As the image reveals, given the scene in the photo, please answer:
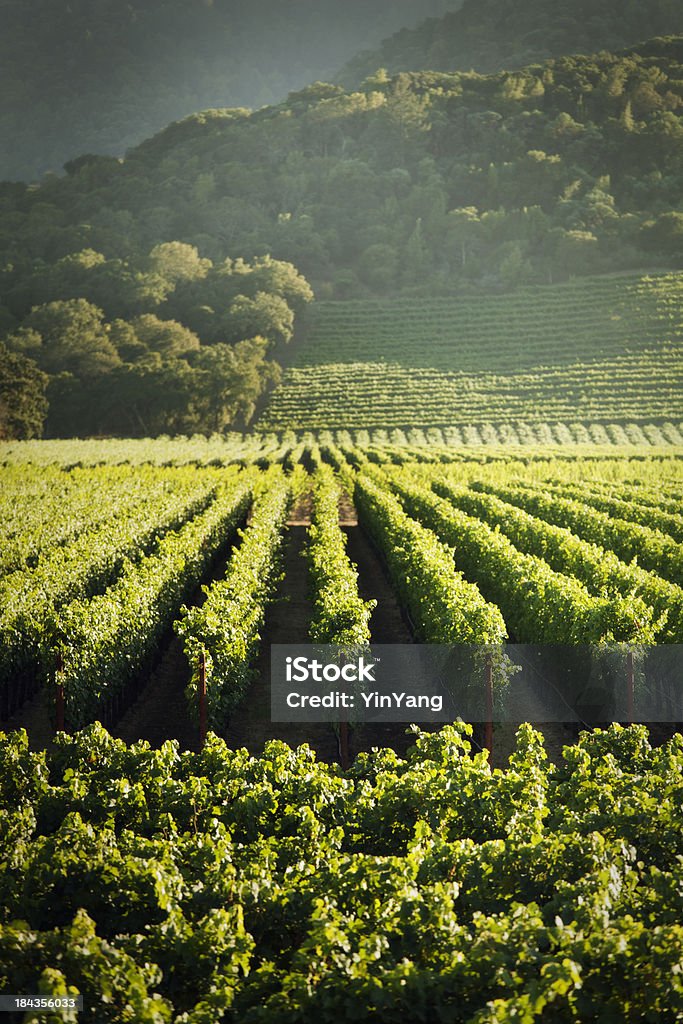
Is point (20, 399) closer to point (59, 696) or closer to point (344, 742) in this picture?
point (59, 696)

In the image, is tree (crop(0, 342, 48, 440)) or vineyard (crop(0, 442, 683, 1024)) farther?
tree (crop(0, 342, 48, 440))

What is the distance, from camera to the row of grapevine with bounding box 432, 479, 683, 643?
1542cm

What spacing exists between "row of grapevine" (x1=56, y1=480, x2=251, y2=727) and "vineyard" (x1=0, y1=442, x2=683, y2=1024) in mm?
58

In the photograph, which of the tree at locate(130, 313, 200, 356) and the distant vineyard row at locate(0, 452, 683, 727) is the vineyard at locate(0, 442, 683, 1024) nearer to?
the distant vineyard row at locate(0, 452, 683, 727)

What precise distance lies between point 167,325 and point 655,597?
9742cm

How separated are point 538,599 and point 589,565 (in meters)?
2.98

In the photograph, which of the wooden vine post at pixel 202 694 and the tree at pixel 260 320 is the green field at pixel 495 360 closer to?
the tree at pixel 260 320

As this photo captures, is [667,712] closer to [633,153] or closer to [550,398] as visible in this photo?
[550,398]

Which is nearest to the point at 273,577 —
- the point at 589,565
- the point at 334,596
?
the point at 334,596

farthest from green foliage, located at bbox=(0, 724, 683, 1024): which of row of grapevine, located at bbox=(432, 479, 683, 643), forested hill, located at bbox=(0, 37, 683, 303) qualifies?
forested hill, located at bbox=(0, 37, 683, 303)

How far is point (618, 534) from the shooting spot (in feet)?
75.8

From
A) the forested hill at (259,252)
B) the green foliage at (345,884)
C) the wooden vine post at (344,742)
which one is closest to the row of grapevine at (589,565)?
the wooden vine post at (344,742)

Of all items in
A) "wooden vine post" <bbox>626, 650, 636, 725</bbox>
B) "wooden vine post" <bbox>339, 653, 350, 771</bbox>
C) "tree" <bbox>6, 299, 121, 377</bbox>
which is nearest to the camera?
"wooden vine post" <bbox>339, 653, 350, 771</bbox>

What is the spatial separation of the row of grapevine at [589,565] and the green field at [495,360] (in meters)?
61.0
